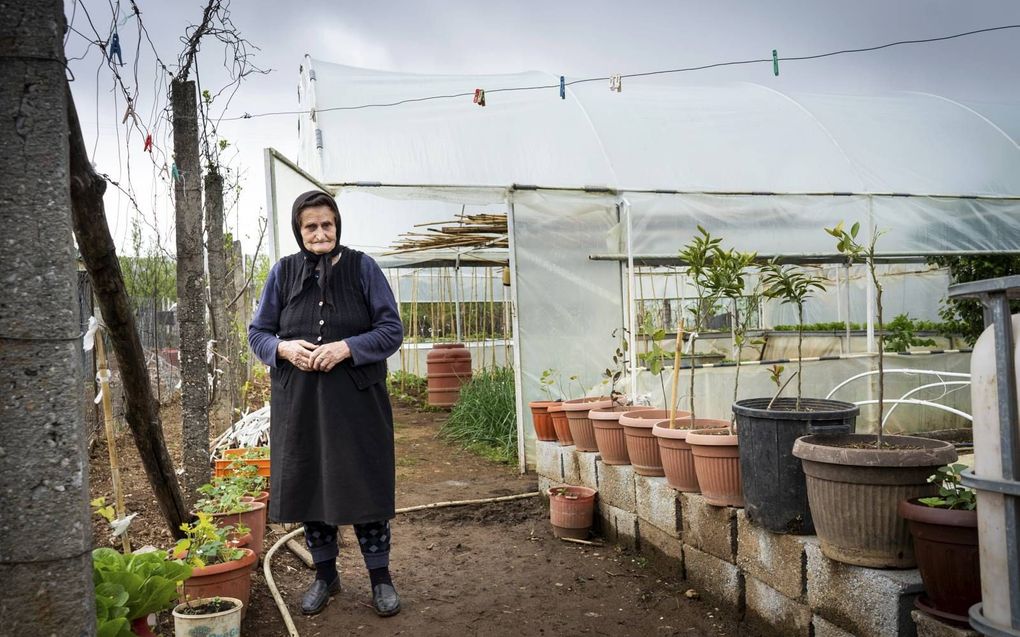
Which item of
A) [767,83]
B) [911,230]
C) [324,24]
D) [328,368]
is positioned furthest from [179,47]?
[767,83]

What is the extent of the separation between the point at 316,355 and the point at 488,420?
472 cm

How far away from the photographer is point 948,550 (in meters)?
1.94

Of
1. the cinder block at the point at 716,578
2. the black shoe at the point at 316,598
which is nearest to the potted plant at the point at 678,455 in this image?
the cinder block at the point at 716,578

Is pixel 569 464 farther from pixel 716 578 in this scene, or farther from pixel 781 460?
pixel 781 460

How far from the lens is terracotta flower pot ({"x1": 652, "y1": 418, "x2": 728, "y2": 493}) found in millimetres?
3326

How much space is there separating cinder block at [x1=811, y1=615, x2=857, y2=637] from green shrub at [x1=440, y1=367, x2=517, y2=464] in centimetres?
422

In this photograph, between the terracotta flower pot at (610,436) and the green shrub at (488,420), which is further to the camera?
the green shrub at (488,420)

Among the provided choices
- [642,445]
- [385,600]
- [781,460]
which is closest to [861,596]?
[781,460]

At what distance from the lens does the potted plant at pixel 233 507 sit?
3.24 metres

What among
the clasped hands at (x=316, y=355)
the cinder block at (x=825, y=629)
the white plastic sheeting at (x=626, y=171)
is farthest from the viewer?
the white plastic sheeting at (x=626, y=171)

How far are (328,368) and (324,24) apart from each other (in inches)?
76.5

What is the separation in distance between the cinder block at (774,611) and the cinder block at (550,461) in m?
2.08

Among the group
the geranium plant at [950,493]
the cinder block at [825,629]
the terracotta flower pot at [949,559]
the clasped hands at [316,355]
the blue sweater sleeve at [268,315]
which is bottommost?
the cinder block at [825,629]

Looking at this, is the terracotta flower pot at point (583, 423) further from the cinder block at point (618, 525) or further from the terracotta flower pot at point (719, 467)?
the terracotta flower pot at point (719, 467)
